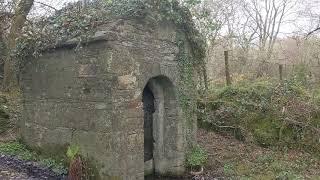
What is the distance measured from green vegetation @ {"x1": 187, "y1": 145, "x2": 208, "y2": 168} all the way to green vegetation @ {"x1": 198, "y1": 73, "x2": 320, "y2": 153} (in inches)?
90.2

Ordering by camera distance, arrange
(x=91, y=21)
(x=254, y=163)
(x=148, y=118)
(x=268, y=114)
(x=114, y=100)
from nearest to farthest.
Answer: (x=114, y=100)
(x=91, y=21)
(x=148, y=118)
(x=254, y=163)
(x=268, y=114)

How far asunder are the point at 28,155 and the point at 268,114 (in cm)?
700

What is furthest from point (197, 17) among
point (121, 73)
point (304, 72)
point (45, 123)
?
point (304, 72)

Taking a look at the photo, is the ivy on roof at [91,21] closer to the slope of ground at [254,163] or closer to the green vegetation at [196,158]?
the green vegetation at [196,158]

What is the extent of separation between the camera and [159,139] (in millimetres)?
8203

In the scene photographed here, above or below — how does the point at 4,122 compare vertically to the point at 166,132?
above

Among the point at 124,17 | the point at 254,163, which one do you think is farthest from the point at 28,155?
the point at 254,163

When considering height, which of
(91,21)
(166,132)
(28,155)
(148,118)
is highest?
(91,21)

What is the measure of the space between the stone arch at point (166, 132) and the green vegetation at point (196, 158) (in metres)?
0.24

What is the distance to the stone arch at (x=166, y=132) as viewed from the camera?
8.07 m

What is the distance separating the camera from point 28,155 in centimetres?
825

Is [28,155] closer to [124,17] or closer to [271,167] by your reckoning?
[124,17]

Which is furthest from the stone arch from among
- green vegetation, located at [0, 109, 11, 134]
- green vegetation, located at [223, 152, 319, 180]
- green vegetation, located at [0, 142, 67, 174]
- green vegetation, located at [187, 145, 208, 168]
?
green vegetation, located at [0, 109, 11, 134]

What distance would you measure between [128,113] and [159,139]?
1978mm
